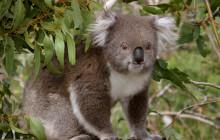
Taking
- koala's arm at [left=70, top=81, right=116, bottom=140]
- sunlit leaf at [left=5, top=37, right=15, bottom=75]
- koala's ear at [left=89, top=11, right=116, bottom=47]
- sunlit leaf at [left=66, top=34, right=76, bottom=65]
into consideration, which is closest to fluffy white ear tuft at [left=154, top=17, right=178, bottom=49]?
koala's ear at [left=89, top=11, right=116, bottom=47]

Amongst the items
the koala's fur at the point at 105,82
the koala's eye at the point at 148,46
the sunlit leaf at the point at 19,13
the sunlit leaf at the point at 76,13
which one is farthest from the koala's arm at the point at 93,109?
the sunlit leaf at the point at 19,13

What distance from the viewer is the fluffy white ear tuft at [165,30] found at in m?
4.57

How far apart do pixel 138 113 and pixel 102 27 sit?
2.55ft

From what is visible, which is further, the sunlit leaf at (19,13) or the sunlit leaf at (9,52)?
the sunlit leaf at (9,52)

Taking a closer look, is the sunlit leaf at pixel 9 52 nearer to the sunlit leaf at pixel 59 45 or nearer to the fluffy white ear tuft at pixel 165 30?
the sunlit leaf at pixel 59 45

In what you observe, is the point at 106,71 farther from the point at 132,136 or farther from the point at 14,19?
the point at 14,19

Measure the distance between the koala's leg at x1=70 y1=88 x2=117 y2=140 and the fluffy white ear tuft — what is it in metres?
0.64

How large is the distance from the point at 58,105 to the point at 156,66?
2.75ft

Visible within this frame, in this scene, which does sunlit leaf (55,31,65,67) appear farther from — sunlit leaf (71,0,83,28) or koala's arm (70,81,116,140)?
koala's arm (70,81,116,140)

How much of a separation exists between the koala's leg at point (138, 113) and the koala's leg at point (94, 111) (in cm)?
31

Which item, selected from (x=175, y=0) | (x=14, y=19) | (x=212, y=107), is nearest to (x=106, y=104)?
(x=175, y=0)

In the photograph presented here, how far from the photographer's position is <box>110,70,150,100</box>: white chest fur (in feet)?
14.7

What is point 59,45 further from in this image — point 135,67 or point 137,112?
point 137,112

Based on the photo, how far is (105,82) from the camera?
14.6 feet
